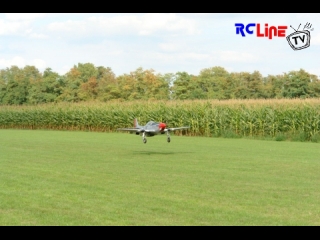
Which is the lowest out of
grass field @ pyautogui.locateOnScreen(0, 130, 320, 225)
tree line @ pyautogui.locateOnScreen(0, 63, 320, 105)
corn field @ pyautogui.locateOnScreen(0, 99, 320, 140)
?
grass field @ pyautogui.locateOnScreen(0, 130, 320, 225)

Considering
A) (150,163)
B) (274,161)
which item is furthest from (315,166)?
(150,163)

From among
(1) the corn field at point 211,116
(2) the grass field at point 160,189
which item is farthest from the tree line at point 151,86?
(2) the grass field at point 160,189

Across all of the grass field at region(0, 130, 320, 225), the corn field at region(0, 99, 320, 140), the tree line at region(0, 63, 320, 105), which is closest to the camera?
the grass field at region(0, 130, 320, 225)

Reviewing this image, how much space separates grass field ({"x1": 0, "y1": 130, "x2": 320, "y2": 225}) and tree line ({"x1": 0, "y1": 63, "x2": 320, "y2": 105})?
3685 centimetres

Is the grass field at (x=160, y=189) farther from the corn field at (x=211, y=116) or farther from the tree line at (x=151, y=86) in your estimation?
the tree line at (x=151, y=86)

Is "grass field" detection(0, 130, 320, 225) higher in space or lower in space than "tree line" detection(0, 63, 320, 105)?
lower

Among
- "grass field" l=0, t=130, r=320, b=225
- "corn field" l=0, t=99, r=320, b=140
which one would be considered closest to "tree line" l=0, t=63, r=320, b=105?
"corn field" l=0, t=99, r=320, b=140

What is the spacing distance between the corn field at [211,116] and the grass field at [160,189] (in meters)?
10.8

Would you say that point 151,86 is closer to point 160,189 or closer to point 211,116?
point 211,116

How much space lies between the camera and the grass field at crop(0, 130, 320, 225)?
902 cm

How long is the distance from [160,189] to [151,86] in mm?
53949

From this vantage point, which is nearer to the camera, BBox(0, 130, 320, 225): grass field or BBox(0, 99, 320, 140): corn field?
BBox(0, 130, 320, 225): grass field

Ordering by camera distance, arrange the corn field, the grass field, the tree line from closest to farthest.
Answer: the grass field < the corn field < the tree line

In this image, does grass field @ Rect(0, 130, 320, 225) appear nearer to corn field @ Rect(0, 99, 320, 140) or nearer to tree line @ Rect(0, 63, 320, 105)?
corn field @ Rect(0, 99, 320, 140)
